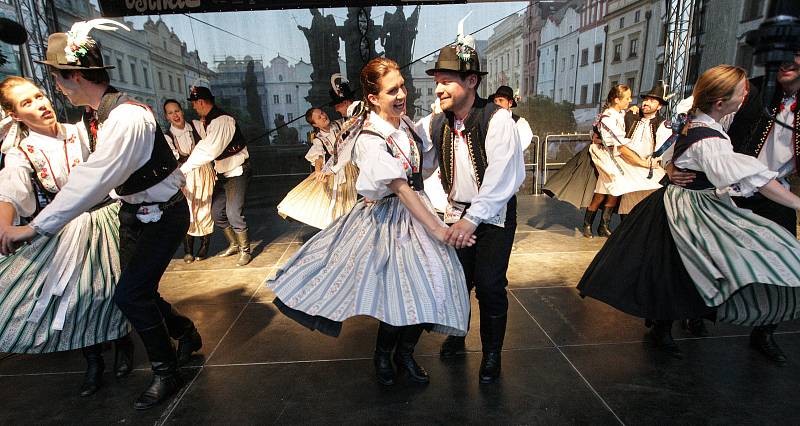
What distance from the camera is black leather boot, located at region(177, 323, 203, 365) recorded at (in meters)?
2.51

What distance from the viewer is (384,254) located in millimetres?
1957

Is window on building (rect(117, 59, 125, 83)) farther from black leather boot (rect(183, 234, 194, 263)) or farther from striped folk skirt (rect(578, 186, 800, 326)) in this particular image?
striped folk skirt (rect(578, 186, 800, 326))

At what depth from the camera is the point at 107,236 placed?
2281mm

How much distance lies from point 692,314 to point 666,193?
638 mm

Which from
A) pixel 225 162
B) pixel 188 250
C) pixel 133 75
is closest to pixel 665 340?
pixel 225 162

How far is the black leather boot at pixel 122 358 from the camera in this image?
2402 mm

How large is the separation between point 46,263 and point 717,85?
3.34 m

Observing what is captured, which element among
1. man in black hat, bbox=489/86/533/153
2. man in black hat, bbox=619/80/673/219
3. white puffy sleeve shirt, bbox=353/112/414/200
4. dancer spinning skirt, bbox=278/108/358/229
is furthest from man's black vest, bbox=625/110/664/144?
white puffy sleeve shirt, bbox=353/112/414/200

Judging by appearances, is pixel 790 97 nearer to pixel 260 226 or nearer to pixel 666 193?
pixel 666 193

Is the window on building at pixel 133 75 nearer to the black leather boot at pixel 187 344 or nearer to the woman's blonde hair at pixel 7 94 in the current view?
the woman's blonde hair at pixel 7 94

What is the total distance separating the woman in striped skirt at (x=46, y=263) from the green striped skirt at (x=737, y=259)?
9.40 feet

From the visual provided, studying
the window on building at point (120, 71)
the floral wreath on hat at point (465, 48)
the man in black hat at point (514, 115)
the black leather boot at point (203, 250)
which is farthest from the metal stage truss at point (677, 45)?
the window on building at point (120, 71)

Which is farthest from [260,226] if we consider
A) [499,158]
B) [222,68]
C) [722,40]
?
[722,40]

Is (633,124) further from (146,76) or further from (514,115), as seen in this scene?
(146,76)
